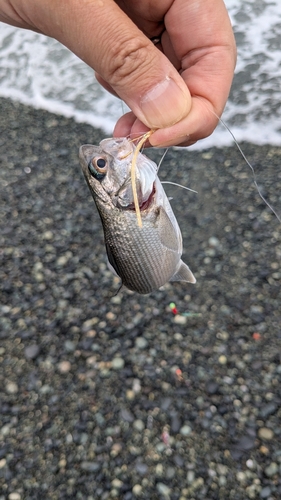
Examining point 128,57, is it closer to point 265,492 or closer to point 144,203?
point 144,203

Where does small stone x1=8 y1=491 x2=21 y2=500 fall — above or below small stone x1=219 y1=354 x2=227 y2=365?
above

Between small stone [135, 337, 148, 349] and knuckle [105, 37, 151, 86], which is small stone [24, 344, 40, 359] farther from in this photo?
knuckle [105, 37, 151, 86]

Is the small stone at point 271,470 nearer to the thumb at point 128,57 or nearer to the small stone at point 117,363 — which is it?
the small stone at point 117,363

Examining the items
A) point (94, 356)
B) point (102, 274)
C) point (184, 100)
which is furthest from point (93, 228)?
point (184, 100)

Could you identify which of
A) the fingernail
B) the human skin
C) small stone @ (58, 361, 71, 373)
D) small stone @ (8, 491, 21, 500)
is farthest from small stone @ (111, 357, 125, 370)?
the fingernail

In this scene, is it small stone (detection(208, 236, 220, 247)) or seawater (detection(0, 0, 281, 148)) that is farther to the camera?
seawater (detection(0, 0, 281, 148))

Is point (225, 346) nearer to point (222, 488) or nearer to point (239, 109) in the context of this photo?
point (222, 488)

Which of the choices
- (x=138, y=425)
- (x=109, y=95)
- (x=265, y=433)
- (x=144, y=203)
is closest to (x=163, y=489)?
(x=138, y=425)
